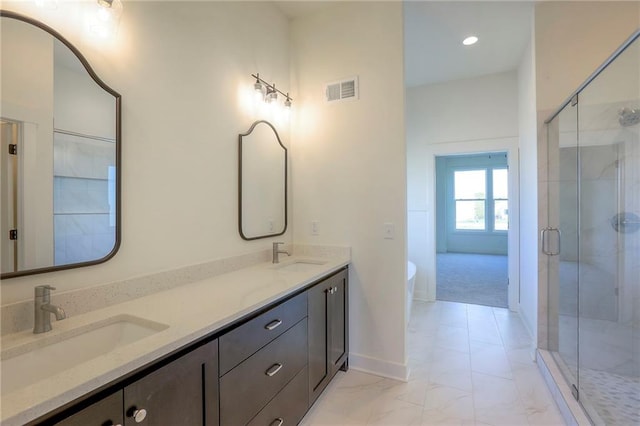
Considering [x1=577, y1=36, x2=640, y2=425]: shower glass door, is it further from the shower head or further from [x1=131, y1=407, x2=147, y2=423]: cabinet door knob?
[x1=131, y1=407, x2=147, y2=423]: cabinet door knob

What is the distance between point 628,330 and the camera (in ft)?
7.44

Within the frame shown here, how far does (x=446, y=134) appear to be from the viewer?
407cm

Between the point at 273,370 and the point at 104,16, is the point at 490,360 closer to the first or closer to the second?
the point at 273,370

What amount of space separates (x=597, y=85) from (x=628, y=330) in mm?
1844

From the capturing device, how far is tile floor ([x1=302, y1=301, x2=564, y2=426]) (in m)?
1.90

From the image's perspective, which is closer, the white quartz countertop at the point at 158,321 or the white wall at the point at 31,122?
the white quartz countertop at the point at 158,321

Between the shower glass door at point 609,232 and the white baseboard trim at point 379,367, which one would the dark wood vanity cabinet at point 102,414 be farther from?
the shower glass door at point 609,232

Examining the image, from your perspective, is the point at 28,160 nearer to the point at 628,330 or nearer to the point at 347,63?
the point at 347,63

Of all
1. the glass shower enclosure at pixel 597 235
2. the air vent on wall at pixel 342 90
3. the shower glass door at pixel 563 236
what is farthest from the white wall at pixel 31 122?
the shower glass door at pixel 563 236

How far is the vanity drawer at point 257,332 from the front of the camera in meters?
1.23

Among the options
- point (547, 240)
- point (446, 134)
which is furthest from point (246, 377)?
point (446, 134)

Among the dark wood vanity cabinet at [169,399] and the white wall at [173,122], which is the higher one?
the white wall at [173,122]

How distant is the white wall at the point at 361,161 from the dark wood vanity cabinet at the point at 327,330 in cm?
16

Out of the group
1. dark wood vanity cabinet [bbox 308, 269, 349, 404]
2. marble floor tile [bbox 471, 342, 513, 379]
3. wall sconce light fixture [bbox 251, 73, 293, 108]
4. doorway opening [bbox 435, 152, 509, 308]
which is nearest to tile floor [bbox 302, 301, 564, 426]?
marble floor tile [bbox 471, 342, 513, 379]
